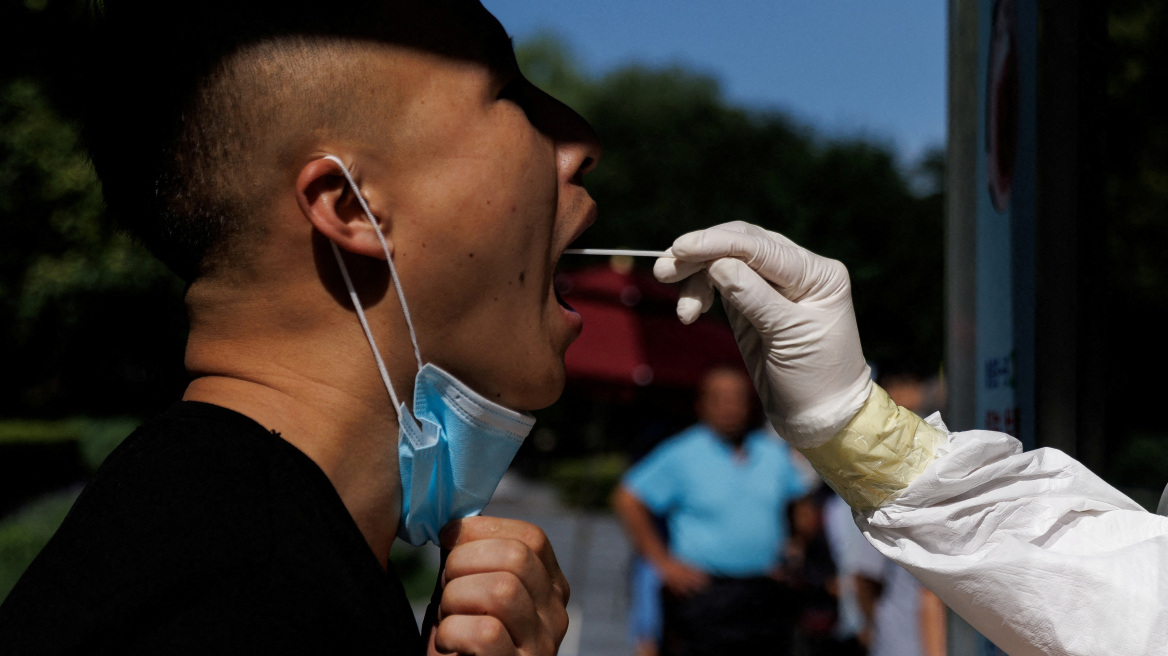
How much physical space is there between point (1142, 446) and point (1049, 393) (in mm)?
15683

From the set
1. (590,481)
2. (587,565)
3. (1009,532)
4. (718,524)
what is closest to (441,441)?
(1009,532)

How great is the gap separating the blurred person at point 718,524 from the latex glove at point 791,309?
3391mm

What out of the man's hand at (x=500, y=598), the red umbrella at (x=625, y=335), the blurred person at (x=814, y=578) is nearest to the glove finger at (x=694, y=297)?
the man's hand at (x=500, y=598)

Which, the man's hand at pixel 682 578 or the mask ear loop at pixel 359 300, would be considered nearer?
the mask ear loop at pixel 359 300

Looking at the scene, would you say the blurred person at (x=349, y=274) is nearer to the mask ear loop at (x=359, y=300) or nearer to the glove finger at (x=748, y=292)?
the mask ear loop at (x=359, y=300)

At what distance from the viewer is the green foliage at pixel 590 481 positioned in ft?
56.1

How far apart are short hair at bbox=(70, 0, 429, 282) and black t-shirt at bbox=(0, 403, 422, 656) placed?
0.25m

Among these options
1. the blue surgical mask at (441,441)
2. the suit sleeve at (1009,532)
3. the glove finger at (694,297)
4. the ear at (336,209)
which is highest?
the ear at (336,209)

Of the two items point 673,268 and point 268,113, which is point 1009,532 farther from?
point 268,113

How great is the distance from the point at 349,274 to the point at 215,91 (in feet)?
0.90

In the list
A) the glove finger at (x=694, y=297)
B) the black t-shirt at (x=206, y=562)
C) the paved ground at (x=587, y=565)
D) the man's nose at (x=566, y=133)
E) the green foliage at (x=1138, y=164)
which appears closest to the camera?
the black t-shirt at (x=206, y=562)

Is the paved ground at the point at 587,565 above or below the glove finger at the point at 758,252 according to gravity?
below

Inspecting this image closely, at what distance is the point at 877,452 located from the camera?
1.50 m

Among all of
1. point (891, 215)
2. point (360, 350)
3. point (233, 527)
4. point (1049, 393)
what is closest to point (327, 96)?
point (360, 350)
